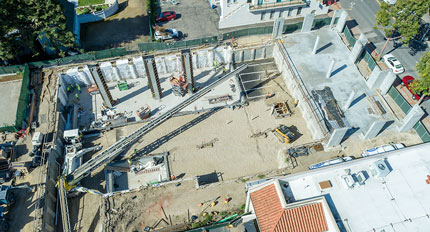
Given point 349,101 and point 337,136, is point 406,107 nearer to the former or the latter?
point 349,101

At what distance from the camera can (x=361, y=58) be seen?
45.9m

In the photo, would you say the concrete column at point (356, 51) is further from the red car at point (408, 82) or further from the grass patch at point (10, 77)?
the grass patch at point (10, 77)

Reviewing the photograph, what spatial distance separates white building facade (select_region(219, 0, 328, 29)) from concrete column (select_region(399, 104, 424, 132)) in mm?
26141

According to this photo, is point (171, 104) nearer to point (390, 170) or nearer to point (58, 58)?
point (58, 58)

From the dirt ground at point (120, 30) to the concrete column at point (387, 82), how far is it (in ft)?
130

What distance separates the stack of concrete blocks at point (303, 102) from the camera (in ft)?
127

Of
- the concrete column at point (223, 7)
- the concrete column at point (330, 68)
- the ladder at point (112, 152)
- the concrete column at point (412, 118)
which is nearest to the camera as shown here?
the concrete column at point (412, 118)

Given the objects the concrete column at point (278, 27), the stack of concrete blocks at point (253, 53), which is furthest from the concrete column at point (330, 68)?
the stack of concrete blocks at point (253, 53)

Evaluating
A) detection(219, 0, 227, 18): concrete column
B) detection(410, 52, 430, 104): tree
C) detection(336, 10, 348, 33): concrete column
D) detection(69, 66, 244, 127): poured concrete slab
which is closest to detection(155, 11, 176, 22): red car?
detection(219, 0, 227, 18): concrete column

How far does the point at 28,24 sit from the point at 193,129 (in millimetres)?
28819

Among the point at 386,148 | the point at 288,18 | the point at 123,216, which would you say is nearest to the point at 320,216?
the point at 386,148

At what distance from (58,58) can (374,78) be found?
49043mm

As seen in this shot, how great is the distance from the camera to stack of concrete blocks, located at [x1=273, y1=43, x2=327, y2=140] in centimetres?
3856

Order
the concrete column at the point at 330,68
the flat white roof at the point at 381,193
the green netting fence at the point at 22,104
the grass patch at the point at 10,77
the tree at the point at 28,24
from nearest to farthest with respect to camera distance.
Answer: the flat white roof at the point at 381,193 → the green netting fence at the point at 22,104 → the tree at the point at 28,24 → the concrete column at the point at 330,68 → the grass patch at the point at 10,77
